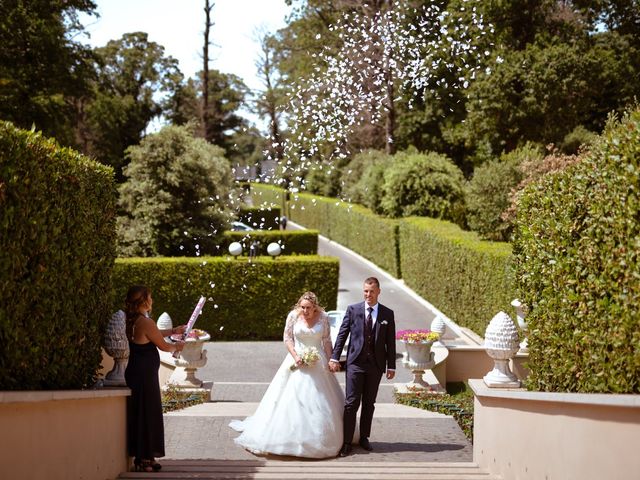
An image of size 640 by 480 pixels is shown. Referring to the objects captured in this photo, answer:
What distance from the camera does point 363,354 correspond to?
9.54 m

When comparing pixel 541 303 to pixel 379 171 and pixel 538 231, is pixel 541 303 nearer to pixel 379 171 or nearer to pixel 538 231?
pixel 538 231

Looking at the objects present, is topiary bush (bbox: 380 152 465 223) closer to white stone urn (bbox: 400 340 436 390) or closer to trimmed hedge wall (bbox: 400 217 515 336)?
trimmed hedge wall (bbox: 400 217 515 336)

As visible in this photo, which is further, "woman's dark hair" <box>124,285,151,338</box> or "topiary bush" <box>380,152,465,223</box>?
"topiary bush" <box>380,152,465,223</box>

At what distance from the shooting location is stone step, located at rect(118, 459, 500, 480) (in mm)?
7598

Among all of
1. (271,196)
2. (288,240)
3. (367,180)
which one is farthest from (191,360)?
(271,196)

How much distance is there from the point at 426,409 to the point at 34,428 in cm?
824

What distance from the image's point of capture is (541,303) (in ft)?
23.6

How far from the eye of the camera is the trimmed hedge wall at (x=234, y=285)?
22.8 metres

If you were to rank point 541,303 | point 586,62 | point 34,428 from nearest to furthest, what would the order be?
point 34,428 < point 541,303 < point 586,62

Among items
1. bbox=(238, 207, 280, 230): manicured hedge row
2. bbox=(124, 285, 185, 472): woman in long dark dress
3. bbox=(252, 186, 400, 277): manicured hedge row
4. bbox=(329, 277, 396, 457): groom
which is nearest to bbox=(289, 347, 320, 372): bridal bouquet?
bbox=(329, 277, 396, 457): groom

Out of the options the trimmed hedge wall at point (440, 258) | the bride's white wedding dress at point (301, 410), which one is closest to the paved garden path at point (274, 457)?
the bride's white wedding dress at point (301, 410)

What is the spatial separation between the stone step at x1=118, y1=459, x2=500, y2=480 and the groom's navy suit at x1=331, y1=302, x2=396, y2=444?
1.03 m

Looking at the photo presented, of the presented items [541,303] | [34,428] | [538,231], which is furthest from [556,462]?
[34,428]

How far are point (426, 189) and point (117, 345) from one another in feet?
88.1
